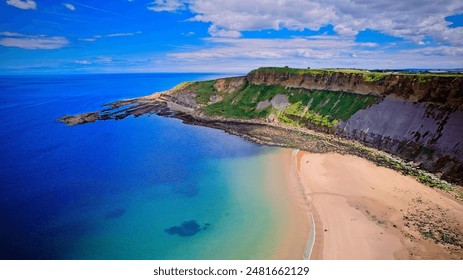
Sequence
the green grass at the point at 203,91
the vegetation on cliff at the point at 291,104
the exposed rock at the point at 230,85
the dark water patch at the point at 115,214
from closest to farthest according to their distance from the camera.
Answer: the dark water patch at the point at 115,214 < the vegetation on cliff at the point at 291,104 < the exposed rock at the point at 230,85 < the green grass at the point at 203,91

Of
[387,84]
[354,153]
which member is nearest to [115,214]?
[354,153]

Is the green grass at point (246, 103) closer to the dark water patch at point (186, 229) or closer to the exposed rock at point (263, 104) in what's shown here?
the exposed rock at point (263, 104)

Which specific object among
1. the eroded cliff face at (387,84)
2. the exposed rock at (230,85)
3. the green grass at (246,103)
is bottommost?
the green grass at (246,103)

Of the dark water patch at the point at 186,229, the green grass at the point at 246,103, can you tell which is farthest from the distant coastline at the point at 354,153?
the dark water patch at the point at 186,229

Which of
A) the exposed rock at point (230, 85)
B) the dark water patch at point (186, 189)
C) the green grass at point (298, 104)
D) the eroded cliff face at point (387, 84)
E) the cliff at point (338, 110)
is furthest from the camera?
the exposed rock at point (230, 85)

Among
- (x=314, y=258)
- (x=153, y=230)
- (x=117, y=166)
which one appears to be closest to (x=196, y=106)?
(x=117, y=166)

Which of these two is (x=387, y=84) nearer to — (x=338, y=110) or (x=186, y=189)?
(x=338, y=110)

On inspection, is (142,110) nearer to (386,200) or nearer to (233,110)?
(233,110)

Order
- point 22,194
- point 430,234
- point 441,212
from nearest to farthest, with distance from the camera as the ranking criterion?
point 430,234
point 441,212
point 22,194
